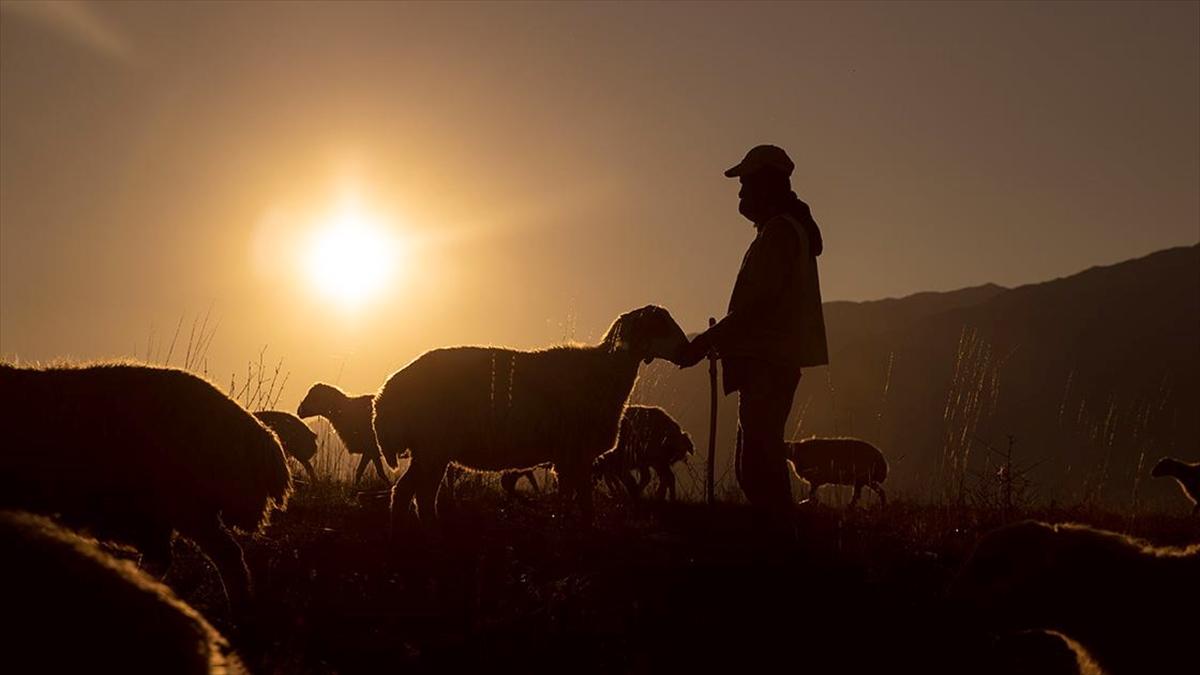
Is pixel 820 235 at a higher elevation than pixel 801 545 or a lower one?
higher

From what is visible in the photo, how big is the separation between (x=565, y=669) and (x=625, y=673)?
0.37 m

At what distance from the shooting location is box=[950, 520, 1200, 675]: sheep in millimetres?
4375

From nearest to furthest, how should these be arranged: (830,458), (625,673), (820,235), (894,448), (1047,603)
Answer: (1047,603) → (625,673) → (820,235) → (830,458) → (894,448)

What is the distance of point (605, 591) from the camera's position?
6660mm

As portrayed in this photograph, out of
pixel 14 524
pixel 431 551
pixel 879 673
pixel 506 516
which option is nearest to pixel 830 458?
pixel 506 516

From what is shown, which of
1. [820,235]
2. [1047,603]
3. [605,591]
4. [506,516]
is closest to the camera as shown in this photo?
[1047,603]

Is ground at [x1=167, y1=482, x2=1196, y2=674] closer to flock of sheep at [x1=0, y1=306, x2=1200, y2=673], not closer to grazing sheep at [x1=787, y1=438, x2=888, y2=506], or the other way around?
flock of sheep at [x1=0, y1=306, x2=1200, y2=673]

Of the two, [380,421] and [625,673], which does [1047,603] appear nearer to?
[625,673]

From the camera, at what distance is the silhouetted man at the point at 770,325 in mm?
8414

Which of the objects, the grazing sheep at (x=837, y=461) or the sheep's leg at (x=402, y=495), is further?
the grazing sheep at (x=837, y=461)

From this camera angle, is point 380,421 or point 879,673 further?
point 380,421

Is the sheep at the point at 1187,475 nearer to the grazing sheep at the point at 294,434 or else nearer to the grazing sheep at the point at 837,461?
the grazing sheep at the point at 837,461

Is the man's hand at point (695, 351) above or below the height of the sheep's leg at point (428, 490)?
above

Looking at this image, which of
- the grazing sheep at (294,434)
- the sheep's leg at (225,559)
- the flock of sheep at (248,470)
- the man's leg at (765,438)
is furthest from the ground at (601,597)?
the grazing sheep at (294,434)
